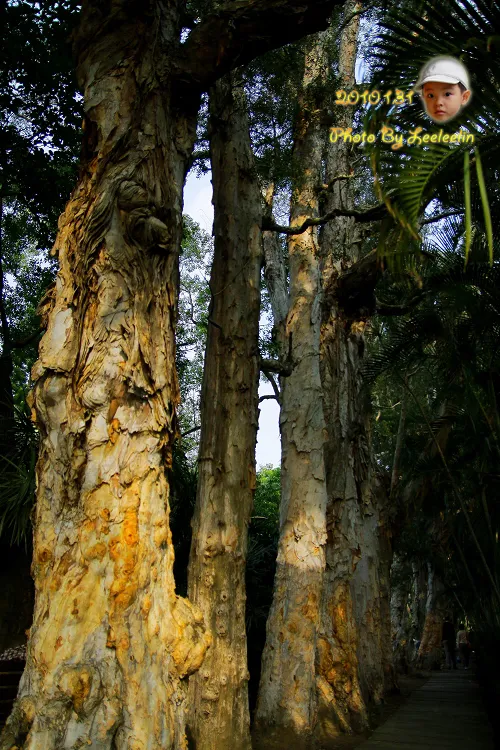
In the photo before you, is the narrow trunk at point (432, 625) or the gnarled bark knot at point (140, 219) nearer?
the gnarled bark knot at point (140, 219)

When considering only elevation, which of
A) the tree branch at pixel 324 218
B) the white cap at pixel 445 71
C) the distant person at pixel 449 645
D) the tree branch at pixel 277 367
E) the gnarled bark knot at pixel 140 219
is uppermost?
the tree branch at pixel 324 218

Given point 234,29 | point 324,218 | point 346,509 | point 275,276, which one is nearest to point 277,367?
point 324,218

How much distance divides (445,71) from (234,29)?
1398 mm

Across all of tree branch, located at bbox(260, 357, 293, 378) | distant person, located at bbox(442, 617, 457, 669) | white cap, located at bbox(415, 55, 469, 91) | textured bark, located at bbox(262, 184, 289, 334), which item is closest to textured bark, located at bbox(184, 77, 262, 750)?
tree branch, located at bbox(260, 357, 293, 378)

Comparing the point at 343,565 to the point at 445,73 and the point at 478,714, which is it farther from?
the point at 445,73

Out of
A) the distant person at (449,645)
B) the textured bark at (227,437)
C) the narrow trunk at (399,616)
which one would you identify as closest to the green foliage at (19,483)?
the textured bark at (227,437)

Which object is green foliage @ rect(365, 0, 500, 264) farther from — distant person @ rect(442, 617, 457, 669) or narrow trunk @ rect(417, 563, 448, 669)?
distant person @ rect(442, 617, 457, 669)

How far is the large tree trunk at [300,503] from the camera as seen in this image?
23.6 ft

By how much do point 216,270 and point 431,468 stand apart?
6899 millimetres

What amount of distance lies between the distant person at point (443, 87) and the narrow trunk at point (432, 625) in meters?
20.0

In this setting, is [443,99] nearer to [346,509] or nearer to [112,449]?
[112,449]

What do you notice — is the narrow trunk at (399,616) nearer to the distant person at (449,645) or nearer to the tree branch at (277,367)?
the distant person at (449,645)

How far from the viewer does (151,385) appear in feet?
11.9

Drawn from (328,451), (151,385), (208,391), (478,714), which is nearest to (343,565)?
(328,451)
